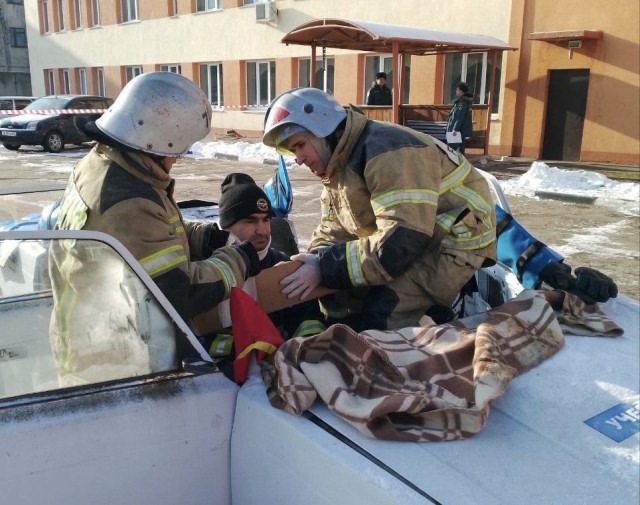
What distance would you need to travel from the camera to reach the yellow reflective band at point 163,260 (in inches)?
73.9

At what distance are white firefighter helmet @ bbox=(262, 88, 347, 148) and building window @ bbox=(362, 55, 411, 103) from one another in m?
15.1

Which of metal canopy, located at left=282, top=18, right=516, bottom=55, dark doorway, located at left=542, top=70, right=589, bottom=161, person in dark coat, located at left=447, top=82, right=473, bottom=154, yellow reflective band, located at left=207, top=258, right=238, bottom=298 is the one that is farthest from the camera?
dark doorway, located at left=542, top=70, right=589, bottom=161

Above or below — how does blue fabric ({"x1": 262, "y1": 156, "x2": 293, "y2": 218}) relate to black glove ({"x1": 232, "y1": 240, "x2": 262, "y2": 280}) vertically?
below

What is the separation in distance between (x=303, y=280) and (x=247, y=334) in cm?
53

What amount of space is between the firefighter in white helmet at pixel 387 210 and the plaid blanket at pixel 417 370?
324 mm

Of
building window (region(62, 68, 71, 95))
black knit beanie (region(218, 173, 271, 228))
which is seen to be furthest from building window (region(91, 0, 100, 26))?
black knit beanie (region(218, 173, 271, 228))

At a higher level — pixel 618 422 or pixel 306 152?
pixel 306 152

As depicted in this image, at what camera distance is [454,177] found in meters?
2.48

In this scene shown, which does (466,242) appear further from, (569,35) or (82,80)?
(82,80)

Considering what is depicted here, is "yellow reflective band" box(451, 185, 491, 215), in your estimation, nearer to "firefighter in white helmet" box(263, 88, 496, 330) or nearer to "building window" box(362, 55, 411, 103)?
"firefighter in white helmet" box(263, 88, 496, 330)

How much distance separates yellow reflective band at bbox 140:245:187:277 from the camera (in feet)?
6.16

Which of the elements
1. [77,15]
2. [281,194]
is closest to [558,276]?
[281,194]

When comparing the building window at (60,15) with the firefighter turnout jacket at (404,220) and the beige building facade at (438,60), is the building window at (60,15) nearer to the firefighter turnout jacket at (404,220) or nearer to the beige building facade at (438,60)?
the beige building facade at (438,60)

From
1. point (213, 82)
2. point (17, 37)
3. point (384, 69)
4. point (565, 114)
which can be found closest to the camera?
point (565, 114)
